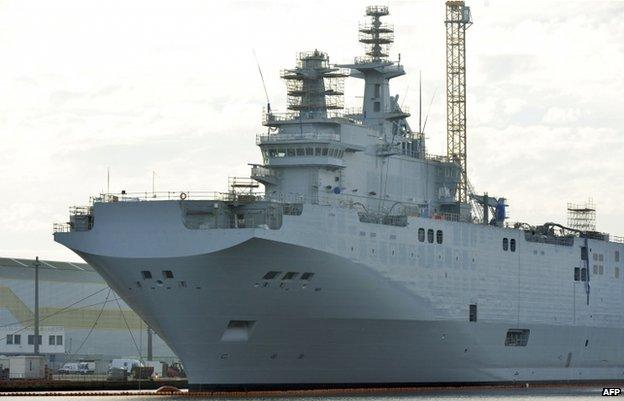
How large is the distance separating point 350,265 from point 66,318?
39.2 metres

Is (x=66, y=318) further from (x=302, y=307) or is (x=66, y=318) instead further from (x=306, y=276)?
(x=306, y=276)

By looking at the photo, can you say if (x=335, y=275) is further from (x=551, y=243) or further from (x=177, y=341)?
(x=551, y=243)

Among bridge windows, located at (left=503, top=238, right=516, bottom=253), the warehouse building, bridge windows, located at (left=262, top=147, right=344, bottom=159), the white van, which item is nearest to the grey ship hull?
bridge windows, located at (left=503, top=238, right=516, bottom=253)

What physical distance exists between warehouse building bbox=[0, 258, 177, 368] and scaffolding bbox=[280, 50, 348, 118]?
29741mm

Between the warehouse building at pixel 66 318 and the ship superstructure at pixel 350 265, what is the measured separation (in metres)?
28.4

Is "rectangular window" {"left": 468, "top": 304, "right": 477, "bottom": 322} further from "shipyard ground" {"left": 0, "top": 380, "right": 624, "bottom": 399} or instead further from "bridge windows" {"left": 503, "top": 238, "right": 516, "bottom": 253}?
"bridge windows" {"left": 503, "top": 238, "right": 516, "bottom": 253}

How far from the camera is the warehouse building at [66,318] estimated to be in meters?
86.6

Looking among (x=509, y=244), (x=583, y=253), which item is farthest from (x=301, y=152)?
(x=583, y=253)

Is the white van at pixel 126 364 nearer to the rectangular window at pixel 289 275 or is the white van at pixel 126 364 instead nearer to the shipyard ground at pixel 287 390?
the shipyard ground at pixel 287 390

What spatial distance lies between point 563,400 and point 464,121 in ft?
75.9

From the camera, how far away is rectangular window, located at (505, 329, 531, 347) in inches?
2544

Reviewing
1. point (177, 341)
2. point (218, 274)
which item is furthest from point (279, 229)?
point (177, 341)

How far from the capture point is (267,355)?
181 ft

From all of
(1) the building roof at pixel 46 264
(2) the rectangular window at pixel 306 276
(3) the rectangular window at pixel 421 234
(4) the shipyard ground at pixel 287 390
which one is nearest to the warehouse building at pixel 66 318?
(1) the building roof at pixel 46 264
